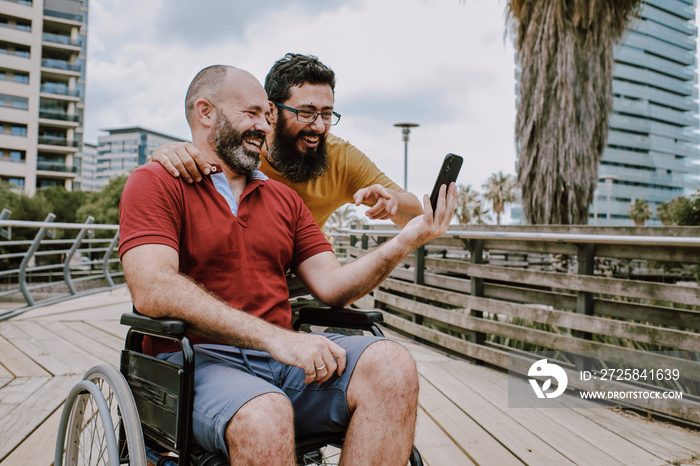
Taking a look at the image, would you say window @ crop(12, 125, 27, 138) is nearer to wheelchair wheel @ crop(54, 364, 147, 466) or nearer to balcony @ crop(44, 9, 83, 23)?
balcony @ crop(44, 9, 83, 23)

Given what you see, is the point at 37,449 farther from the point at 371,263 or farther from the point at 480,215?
the point at 480,215

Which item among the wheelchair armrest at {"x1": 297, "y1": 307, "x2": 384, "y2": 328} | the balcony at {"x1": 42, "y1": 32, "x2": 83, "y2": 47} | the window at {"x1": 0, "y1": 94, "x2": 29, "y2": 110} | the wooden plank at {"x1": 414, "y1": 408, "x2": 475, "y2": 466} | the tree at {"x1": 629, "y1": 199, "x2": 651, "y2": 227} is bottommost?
the wooden plank at {"x1": 414, "y1": 408, "x2": 475, "y2": 466}

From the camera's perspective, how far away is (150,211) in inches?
54.4

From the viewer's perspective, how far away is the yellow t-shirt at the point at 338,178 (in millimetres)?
2252

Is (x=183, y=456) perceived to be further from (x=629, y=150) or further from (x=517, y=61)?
(x=629, y=150)

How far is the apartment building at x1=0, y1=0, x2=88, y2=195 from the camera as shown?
136ft

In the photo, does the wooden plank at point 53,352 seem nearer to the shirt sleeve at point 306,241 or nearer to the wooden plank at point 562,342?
the shirt sleeve at point 306,241

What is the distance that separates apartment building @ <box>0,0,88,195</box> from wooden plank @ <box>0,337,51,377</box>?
139 feet

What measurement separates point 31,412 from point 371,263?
6.56 ft

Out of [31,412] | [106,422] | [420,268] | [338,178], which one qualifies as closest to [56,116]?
[420,268]

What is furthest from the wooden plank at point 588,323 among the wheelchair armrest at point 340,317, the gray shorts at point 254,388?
the gray shorts at point 254,388

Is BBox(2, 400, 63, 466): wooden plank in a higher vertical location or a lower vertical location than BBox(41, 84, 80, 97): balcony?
lower

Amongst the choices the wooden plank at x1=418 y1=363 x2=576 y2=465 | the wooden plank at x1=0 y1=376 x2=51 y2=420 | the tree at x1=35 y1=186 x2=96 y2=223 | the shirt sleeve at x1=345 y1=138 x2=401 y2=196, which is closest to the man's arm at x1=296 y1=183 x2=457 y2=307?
the shirt sleeve at x1=345 y1=138 x2=401 y2=196

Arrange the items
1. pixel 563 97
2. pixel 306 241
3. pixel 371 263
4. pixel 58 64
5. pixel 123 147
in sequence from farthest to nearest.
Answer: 1. pixel 123 147
2. pixel 58 64
3. pixel 563 97
4. pixel 306 241
5. pixel 371 263
